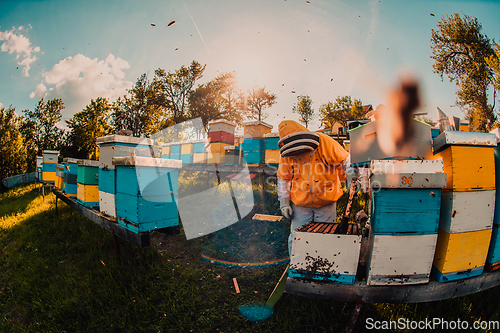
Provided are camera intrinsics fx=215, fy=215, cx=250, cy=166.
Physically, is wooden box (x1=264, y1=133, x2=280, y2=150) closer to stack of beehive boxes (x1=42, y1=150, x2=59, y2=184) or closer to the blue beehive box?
the blue beehive box

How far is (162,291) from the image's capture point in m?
2.59

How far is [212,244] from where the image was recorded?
3.78 metres

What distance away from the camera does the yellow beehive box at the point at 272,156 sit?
5544 mm

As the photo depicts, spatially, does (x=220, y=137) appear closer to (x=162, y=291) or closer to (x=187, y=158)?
(x=187, y=158)

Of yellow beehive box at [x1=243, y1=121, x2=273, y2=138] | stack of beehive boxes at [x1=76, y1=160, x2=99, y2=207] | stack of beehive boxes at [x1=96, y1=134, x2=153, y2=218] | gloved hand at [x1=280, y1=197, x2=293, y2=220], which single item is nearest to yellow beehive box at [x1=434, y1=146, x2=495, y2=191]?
gloved hand at [x1=280, y1=197, x2=293, y2=220]

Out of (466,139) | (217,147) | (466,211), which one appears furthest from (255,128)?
(466,211)

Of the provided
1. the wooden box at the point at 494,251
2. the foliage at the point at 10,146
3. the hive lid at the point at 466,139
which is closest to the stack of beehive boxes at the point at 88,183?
the hive lid at the point at 466,139

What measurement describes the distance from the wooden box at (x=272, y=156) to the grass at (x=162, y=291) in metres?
1.77

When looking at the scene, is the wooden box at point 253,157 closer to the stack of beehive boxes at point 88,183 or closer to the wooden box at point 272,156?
the wooden box at point 272,156

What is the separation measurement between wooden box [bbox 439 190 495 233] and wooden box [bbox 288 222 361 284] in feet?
2.15

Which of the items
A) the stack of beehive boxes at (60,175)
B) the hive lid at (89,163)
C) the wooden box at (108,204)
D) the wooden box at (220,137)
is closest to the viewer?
the wooden box at (108,204)

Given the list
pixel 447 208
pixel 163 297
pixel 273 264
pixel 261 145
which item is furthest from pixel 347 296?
pixel 261 145

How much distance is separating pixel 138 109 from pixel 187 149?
42.6ft

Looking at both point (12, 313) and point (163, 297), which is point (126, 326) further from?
point (12, 313)
